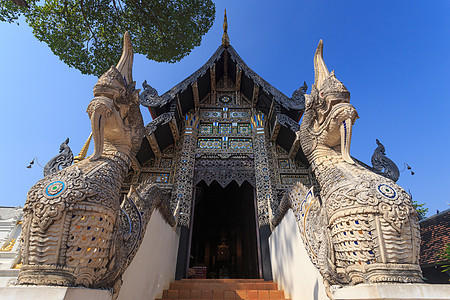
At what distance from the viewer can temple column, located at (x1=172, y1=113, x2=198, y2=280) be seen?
5.08 metres

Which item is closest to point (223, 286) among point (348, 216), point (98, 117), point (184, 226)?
point (184, 226)

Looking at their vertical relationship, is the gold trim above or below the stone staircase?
above

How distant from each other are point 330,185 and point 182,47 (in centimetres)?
559

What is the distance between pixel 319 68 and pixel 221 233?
9320 millimetres

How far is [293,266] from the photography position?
10.7ft

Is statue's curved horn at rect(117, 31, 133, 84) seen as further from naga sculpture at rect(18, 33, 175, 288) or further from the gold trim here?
the gold trim

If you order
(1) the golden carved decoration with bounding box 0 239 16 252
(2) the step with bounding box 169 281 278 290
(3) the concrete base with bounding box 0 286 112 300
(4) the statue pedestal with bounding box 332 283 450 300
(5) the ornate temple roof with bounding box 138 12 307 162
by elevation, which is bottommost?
(2) the step with bounding box 169 281 278 290

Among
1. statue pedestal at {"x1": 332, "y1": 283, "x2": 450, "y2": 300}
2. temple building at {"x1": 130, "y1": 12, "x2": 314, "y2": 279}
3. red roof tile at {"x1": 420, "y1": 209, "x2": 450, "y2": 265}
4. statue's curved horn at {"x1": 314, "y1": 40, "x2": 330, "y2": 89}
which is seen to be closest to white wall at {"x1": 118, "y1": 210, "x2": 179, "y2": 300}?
temple building at {"x1": 130, "y1": 12, "x2": 314, "y2": 279}

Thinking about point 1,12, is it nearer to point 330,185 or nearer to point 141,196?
point 141,196

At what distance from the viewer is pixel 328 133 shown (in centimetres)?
250

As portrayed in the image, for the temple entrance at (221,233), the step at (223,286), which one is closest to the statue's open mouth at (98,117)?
the step at (223,286)

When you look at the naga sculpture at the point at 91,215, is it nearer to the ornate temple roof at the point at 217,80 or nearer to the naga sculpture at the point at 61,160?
the naga sculpture at the point at 61,160

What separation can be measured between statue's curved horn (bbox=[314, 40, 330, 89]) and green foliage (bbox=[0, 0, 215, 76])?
436 centimetres

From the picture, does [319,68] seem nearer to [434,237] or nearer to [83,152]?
[83,152]
